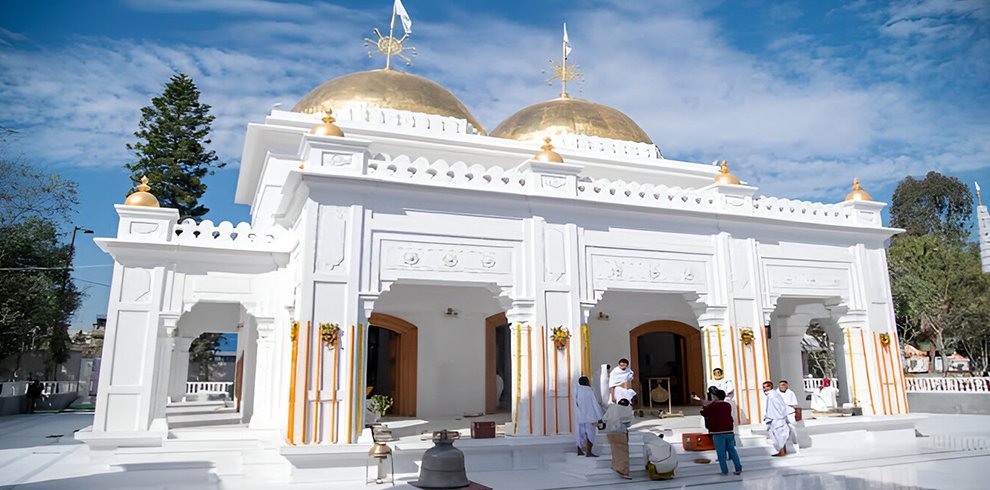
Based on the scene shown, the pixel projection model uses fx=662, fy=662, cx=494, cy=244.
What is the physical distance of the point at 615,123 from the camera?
547 inches

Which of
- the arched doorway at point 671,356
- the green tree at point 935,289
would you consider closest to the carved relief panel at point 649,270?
the arched doorway at point 671,356

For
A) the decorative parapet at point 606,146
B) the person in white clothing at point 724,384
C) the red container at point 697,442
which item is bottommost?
the red container at point 697,442

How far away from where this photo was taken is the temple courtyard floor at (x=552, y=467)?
22.7ft

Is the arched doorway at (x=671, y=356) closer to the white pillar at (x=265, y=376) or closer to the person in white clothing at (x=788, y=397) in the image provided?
the person in white clothing at (x=788, y=397)

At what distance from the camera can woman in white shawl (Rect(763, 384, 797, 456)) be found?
834 cm

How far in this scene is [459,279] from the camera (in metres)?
8.05

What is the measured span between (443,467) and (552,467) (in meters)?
1.81

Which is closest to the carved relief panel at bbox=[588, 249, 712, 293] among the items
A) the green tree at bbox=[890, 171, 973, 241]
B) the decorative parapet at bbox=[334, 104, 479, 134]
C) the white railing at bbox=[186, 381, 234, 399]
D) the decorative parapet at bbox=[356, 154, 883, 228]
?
the decorative parapet at bbox=[356, 154, 883, 228]

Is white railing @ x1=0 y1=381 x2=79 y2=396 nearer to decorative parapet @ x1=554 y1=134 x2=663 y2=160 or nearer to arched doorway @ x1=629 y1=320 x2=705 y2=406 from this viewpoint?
decorative parapet @ x1=554 y1=134 x2=663 y2=160

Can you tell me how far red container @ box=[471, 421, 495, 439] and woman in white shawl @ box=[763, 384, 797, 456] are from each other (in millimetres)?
3558

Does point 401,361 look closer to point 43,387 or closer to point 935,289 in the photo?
point 43,387

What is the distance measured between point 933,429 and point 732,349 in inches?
220

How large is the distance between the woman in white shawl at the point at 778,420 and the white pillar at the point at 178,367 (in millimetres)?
9188

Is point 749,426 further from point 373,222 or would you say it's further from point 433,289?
point 373,222
